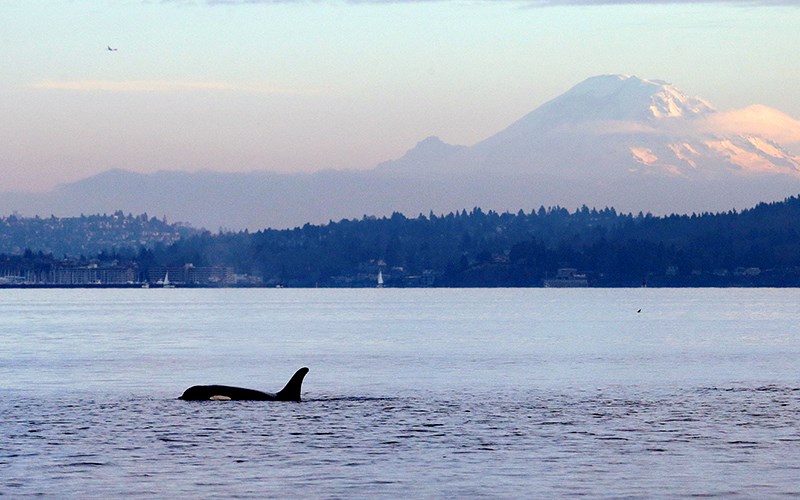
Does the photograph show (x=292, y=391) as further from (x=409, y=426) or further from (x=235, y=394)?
(x=409, y=426)

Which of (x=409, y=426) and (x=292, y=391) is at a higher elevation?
(x=292, y=391)

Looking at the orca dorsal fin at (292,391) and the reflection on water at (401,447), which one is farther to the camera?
the orca dorsal fin at (292,391)

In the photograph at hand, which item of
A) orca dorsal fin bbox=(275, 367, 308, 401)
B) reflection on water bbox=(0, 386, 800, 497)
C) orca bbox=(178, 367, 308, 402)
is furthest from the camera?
orca dorsal fin bbox=(275, 367, 308, 401)

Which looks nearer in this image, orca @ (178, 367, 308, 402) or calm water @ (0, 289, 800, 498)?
calm water @ (0, 289, 800, 498)

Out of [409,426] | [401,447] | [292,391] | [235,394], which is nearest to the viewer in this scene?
[401,447]

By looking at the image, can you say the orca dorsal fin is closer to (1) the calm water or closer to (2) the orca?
(2) the orca

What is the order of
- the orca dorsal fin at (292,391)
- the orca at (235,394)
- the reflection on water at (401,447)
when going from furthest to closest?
the orca dorsal fin at (292,391)
the orca at (235,394)
the reflection on water at (401,447)

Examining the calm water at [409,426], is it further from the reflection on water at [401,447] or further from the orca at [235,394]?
the orca at [235,394]

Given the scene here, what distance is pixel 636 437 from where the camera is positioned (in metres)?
42.2

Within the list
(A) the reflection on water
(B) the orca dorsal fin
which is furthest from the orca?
(A) the reflection on water

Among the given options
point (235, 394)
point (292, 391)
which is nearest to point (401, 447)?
point (292, 391)

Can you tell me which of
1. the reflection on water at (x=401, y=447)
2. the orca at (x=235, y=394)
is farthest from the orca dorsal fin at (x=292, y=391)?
the reflection on water at (x=401, y=447)

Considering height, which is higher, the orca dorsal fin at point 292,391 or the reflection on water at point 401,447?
the orca dorsal fin at point 292,391

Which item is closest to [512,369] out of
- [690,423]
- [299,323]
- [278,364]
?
[278,364]
